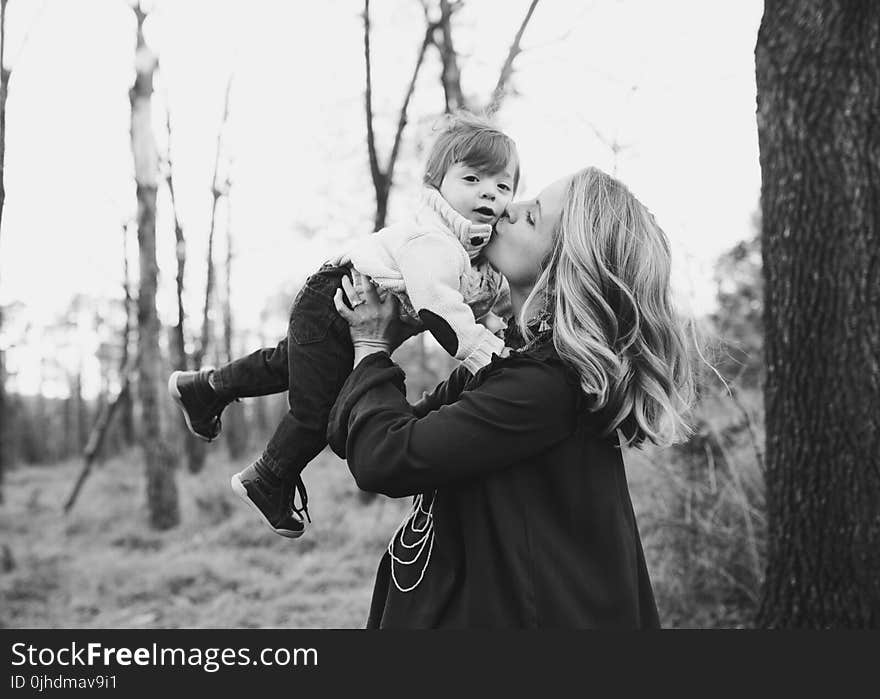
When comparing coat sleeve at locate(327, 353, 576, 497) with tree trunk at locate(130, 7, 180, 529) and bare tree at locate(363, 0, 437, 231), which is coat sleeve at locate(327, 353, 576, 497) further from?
tree trunk at locate(130, 7, 180, 529)

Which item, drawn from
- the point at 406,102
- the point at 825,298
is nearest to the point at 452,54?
A: the point at 406,102

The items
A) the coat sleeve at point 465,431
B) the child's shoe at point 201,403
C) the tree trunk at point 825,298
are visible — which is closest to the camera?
the coat sleeve at point 465,431

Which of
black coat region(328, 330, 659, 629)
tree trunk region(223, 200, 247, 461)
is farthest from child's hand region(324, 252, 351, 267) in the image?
tree trunk region(223, 200, 247, 461)

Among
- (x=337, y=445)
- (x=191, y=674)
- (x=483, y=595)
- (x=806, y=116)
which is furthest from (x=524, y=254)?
(x=806, y=116)

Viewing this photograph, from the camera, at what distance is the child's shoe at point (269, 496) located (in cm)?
253

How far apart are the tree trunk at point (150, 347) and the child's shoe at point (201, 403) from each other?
889cm

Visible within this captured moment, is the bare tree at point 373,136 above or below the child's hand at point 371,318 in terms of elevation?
above

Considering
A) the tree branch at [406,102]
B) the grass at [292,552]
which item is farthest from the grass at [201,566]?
the tree branch at [406,102]

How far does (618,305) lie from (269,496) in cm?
123

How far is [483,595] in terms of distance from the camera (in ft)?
5.90

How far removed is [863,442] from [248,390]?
2.57m

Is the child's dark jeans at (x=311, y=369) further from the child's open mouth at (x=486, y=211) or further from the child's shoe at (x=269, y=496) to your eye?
the child's open mouth at (x=486, y=211)

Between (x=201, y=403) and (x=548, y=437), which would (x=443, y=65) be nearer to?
(x=201, y=403)

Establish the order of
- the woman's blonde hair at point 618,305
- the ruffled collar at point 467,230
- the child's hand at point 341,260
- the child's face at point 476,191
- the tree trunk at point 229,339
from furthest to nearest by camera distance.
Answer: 1. the tree trunk at point 229,339
2. the child's face at point 476,191
3. the child's hand at point 341,260
4. the ruffled collar at point 467,230
5. the woman's blonde hair at point 618,305
